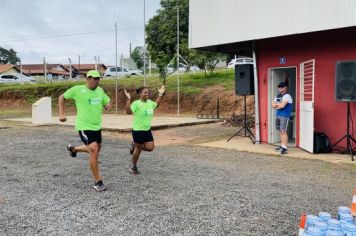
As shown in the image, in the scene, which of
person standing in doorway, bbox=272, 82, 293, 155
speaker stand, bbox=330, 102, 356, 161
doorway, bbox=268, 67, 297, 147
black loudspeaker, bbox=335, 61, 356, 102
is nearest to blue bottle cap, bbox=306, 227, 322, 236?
speaker stand, bbox=330, 102, 356, 161

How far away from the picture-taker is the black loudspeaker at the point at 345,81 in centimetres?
937

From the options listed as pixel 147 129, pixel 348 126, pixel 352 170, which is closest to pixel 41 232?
pixel 147 129

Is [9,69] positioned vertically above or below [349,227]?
above

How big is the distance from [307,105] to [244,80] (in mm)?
2341

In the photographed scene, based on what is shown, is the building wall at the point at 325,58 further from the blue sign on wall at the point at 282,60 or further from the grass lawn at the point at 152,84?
the grass lawn at the point at 152,84

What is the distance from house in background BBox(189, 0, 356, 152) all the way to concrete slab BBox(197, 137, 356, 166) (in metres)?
0.34

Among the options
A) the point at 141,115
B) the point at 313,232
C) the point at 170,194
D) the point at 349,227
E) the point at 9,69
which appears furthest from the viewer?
the point at 9,69

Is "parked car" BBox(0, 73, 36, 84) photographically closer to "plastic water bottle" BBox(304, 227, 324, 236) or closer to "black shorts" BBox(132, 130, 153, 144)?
"black shorts" BBox(132, 130, 153, 144)

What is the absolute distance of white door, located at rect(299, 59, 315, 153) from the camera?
10.4 m

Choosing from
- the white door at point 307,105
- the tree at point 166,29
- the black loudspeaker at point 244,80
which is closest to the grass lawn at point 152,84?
the tree at point 166,29

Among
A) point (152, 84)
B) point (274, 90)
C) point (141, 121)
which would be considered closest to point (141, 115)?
point (141, 121)

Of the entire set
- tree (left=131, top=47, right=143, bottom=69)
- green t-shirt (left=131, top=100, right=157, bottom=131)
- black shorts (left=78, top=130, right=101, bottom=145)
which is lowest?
black shorts (left=78, top=130, right=101, bottom=145)

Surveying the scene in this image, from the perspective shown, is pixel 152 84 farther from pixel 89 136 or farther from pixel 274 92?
pixel 89 136

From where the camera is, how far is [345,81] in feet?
31.2
